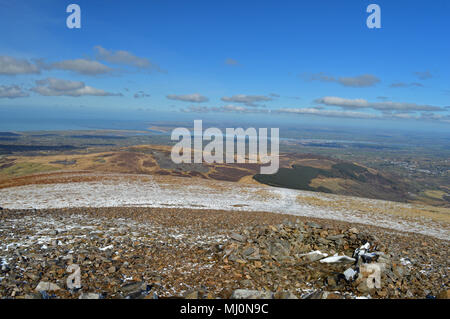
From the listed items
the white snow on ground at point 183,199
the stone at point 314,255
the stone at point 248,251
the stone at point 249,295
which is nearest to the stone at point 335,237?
the stone at point 314,255

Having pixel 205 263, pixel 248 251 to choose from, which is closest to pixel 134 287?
pixel 205 263

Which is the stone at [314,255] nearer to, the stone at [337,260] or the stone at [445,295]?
the stone at [337,260]

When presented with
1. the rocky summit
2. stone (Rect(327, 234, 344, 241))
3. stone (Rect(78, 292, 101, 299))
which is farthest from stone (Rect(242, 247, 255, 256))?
stone (Rect(78, 292, 101, 299))

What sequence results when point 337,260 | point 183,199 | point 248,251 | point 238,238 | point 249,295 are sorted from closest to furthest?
point 249,295, point 337,260, point 248,251, point 238,238, point 183,199

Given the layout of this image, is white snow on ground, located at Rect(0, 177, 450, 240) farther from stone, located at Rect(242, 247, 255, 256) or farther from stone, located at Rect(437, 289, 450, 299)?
stone, located at Rect(437, 289, 450, 299)

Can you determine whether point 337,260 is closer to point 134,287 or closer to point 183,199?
point 134,287

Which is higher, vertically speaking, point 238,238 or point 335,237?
point 335,237
